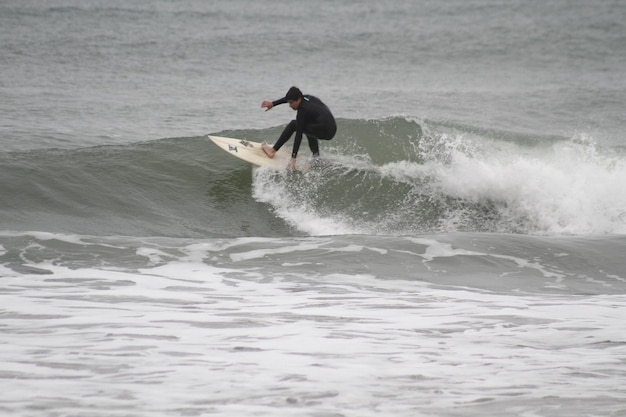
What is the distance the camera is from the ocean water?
16.2ft

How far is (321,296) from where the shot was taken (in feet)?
23.5

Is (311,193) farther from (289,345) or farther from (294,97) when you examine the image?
(289,345)

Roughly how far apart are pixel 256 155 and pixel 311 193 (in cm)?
121

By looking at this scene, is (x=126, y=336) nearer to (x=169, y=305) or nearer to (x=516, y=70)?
(x=169, y=305)

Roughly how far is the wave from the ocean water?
0.04 m

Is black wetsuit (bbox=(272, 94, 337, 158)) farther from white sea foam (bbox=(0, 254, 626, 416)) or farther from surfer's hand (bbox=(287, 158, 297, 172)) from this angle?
white sea foam (bbox=(0, 254, 626, 416))

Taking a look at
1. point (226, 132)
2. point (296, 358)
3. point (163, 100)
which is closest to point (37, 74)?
point (163, 100)

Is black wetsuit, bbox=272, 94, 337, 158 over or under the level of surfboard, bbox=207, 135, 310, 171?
over

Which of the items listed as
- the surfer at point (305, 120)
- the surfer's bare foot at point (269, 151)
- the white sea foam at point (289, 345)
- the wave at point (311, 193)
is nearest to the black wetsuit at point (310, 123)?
the surfer at point (305, 120)

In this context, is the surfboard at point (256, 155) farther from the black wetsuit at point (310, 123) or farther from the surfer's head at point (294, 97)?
the surfer's head at point (294, 97)

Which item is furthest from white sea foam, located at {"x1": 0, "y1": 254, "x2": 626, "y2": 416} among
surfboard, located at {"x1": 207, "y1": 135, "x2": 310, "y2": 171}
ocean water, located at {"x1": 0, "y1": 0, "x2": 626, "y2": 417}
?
surfboard, located at {"x1": 207, "y1": 135, "x2": 310, "y2": 171}

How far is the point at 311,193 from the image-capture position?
11.7 meters

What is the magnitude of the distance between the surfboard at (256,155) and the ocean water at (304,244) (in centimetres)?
19

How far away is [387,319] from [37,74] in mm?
18500
